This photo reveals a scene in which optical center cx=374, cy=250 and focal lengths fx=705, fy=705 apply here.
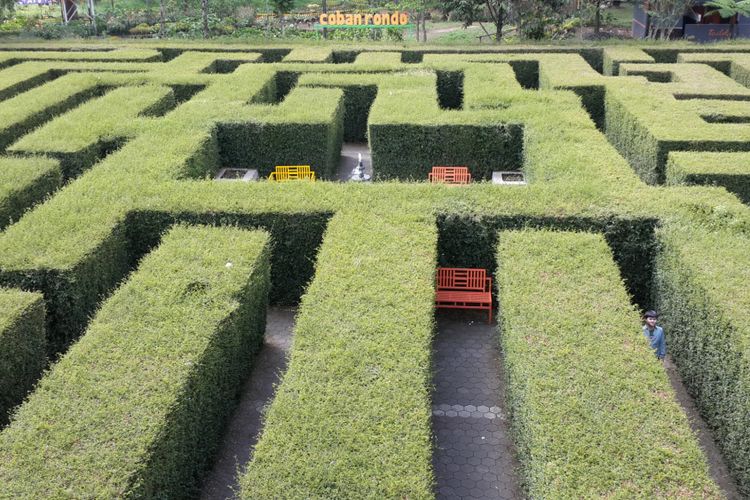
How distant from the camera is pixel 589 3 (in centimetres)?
3675

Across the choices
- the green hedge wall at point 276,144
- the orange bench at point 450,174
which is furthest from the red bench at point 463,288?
the green hedge wall at point 276,144

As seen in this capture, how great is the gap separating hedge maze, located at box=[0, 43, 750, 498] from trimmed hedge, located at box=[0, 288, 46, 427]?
0.04 m

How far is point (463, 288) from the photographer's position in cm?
1417

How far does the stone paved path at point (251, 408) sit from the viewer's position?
9.95 m

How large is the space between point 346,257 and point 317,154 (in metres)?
8.07

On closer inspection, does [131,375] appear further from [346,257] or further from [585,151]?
[585,151]

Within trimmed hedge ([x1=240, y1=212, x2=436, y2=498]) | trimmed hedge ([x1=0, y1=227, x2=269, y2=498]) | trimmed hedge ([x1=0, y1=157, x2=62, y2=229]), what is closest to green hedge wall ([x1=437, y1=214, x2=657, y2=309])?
trimmed hedge ([x1=240, y1=212, x2=436, y2=498])

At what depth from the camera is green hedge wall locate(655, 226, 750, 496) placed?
9617 millimetres

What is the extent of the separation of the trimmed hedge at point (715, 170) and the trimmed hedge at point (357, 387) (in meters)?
6.81

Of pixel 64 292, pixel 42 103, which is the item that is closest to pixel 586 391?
pixel 64 292

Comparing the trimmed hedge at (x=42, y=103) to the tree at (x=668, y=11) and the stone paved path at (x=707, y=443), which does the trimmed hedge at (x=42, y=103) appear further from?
the tree at (x=668, y=11)

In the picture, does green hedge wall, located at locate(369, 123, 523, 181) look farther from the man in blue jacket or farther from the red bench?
the man in blue jacket

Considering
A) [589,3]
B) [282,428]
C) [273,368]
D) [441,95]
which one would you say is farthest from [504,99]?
[589,3]

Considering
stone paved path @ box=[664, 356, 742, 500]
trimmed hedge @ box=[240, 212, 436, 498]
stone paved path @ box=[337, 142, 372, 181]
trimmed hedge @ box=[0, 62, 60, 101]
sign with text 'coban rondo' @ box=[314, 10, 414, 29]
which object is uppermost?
sign with text 'coban rondo' @ box=[314, 10, 414, 29]
